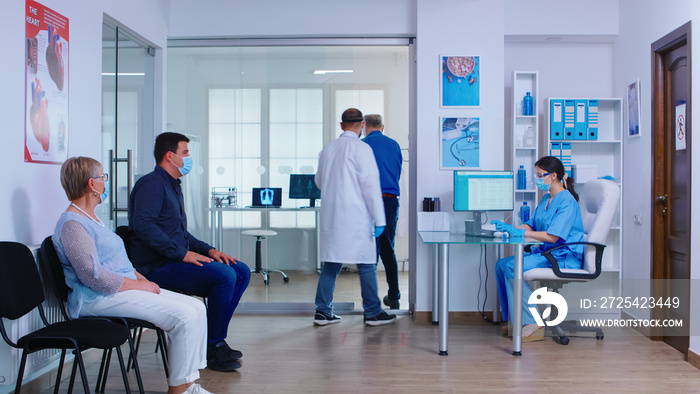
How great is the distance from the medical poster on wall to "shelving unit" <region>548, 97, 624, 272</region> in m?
3.47

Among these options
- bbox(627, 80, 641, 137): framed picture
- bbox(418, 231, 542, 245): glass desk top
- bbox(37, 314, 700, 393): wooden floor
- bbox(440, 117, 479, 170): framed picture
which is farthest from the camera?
bbox(440, 117, 479, 170): framed picture

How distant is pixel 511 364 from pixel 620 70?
2.70m

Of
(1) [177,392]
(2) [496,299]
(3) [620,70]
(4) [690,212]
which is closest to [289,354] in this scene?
(1) [177,392]

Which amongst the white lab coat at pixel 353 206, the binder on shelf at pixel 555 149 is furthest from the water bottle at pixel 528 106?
the white lab coat at pixel 353 206

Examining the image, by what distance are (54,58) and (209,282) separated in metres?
1.44

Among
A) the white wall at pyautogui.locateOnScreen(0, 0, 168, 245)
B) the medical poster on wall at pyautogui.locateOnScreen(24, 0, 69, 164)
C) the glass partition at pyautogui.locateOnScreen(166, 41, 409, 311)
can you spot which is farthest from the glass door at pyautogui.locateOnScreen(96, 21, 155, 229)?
the medical poster on wall at pyautogui.locateOnScreen(24, 0, 69, 164)

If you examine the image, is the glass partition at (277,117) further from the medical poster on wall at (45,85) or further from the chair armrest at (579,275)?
the medical poster on wall at (45,85)

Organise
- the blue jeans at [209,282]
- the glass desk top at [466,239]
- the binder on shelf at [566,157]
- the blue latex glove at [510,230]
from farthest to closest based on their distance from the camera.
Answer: the binder on shelf at [566,157], the blue latex glove at [510,230], the glass desk top at [466,239], the blue jeans at [209,282]

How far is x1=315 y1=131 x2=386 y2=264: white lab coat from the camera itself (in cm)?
450

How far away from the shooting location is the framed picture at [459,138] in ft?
16.0

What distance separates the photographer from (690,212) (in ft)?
12.5

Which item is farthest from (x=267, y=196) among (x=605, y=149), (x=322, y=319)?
(x=605, y=149)

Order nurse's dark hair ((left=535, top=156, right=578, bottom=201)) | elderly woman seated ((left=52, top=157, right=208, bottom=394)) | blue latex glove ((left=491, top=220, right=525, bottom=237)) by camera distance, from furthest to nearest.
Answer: nurse's dark hair ((left=535, top=156, right=578, bottom=201)), blue latex glove ((left=491, top=220, right=525, bottom=237)), elderly woman seated ((left=52, top=157, right=208, bottom=394))

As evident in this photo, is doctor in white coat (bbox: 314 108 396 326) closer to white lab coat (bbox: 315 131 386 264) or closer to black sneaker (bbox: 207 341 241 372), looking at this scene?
white lab coat (bbox: 315 131 386 264)
